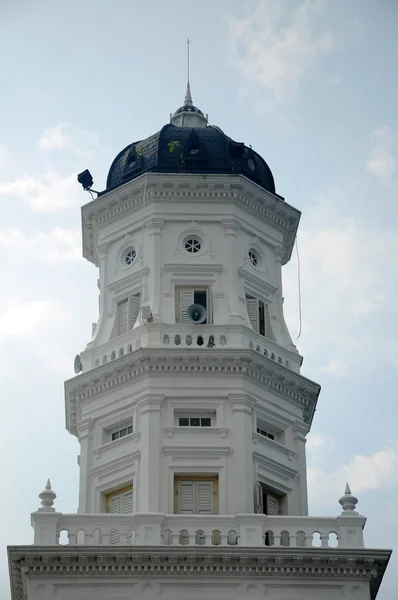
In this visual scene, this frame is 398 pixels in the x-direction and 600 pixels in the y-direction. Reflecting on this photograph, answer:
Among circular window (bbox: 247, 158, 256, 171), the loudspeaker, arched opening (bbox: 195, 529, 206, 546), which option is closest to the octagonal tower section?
the loudspeaker

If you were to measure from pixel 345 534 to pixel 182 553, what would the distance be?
4.25m

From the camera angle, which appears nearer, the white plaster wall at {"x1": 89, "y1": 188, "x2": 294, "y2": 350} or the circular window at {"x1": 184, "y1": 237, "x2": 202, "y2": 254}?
the white plaster wall at {"x1": 89, "y1": 188, "x2": 294, "y2": 350}

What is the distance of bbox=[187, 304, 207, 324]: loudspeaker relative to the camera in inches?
1759

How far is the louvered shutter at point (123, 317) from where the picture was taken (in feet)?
150

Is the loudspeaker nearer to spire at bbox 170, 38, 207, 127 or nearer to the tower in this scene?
the tower

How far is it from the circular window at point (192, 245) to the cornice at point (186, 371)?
3853 mm

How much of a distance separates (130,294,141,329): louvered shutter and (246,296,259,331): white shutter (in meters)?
3.14

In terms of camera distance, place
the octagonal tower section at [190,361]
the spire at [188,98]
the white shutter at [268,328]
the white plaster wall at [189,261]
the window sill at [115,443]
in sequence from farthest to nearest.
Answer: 1. the spire at [188,98]
2. the white shutter at [268,328]
3. the white plaster wall at [189,261]
4. the window sill at [115,443]
5. the octagonal tower section at [190,361]

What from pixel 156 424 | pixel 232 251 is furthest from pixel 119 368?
pixel 232 251

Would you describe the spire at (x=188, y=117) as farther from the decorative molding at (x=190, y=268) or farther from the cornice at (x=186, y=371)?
the cornice at (x=186, y=371)

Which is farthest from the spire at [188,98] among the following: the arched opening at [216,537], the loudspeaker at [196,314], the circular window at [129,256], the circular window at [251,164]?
the arched opening at [216,537]

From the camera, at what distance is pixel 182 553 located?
38.9m

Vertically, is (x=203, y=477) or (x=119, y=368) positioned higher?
(x=119, y=368)

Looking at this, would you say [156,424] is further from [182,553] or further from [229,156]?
[229,156]
